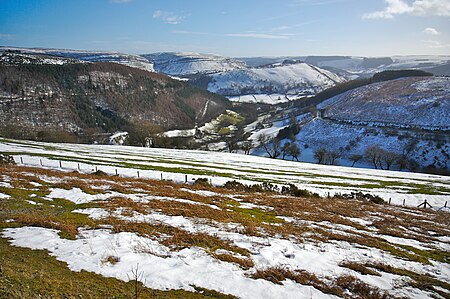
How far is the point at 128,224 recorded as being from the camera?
675 inches

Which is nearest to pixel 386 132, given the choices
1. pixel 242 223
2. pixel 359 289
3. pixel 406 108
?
pixel 406 108

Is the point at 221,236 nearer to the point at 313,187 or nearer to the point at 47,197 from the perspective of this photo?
the point at 47,197

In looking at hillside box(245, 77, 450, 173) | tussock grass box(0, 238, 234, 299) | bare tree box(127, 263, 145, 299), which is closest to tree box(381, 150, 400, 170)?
hillside box(245, 77, 450, 173)

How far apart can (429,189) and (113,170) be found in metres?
52.9

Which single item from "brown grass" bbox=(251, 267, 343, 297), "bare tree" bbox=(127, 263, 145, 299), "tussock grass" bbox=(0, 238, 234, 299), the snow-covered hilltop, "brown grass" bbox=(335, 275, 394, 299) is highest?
"tussock grass" bbox=(0, 238, 234, 299)

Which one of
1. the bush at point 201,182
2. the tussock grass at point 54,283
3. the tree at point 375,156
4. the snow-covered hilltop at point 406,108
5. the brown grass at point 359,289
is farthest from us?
the snow-covered hilltop at point 406,108

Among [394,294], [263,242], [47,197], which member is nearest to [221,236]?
[263,242]

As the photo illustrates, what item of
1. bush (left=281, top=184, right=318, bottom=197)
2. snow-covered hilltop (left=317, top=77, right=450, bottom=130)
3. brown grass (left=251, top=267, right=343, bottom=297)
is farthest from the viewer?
snow-covered hilltop (left=317, top=77, right=450, bottom=130)

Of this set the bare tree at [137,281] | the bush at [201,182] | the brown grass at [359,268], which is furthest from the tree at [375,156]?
the bare tree at [137,281]

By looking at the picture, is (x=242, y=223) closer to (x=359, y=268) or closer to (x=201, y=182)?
(x=359, y=268)

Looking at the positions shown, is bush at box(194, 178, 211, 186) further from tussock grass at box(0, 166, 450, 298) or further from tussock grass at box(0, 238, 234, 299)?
tussock grass at box(0, 238, 234, 299)

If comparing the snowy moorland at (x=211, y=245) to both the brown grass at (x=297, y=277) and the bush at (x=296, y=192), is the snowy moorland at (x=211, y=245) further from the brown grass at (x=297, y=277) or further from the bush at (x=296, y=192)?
the bush at (x=296, y=192)

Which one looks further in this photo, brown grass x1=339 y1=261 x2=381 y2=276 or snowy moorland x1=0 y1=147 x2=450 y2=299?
brown grass x1=339 y1=261 x2=381 y2=276

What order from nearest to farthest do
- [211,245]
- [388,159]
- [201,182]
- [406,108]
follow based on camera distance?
[211,245], [201,182], [388,159], [406,108]
